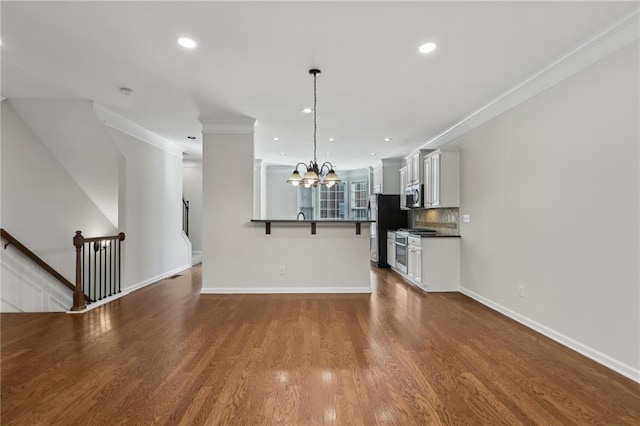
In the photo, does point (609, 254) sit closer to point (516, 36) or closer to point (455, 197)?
point (516, 36)

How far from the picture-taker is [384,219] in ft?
24.1

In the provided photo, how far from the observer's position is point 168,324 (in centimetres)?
341

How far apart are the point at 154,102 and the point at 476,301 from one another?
205 inches

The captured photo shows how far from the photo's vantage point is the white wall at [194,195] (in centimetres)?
844

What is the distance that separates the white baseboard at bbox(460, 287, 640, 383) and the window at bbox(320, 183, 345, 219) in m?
5.91

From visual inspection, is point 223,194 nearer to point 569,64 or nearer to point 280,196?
point 569,64

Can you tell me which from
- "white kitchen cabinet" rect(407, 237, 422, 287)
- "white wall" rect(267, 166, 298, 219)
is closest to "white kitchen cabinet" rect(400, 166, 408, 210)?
"white kitchen cabinet" rect(407, 237, 422, 287)

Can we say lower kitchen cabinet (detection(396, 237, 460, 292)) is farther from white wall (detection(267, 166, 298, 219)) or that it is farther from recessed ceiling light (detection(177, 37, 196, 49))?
white wall (detection(267, 166, 298, 219))

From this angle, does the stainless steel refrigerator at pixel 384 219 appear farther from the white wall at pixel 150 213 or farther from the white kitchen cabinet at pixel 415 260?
the white wall at pixel 150 213

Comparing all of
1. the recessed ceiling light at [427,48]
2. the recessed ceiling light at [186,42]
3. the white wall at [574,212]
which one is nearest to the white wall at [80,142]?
the recessed ceiling light at [186,42]

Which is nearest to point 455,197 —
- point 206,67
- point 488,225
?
point 488,225

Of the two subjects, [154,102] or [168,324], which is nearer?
[168,324]

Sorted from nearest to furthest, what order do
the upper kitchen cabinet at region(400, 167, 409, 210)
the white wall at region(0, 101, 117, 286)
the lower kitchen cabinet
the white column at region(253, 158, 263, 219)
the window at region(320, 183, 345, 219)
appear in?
the white wall at region(0, 101, 117, 286)
the lower kitchen cabinet
the upper kitchen cabinet at region(400, 167, 409, 210)
the white column at region(253, 158, 263, 219)
the window at region(320, 183, 345, 219)

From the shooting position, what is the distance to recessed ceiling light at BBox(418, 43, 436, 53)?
2650 mm
